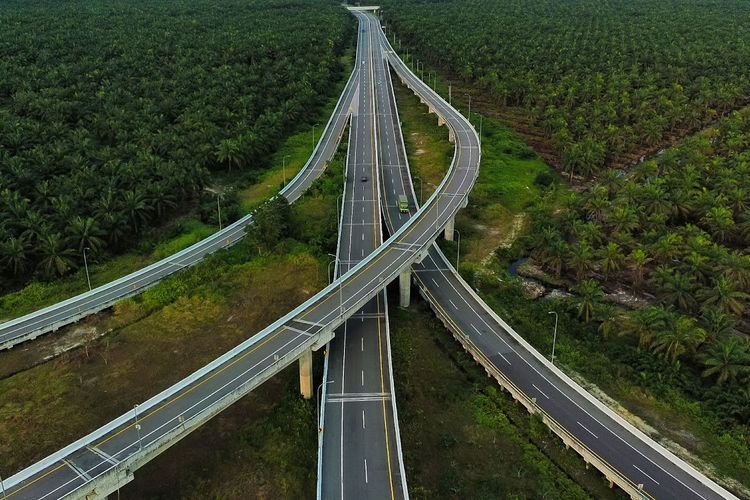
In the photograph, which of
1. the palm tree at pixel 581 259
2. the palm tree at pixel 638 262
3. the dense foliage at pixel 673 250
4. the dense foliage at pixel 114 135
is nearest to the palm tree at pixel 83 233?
the dense foliage at pixel 114 135

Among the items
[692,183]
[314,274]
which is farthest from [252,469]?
Result: [692,183]

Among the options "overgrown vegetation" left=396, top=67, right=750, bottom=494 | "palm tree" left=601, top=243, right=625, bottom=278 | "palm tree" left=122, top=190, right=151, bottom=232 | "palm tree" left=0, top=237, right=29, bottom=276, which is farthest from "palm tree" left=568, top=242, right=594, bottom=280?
"palm tree" left=0, top=237, right=29, bottom=276

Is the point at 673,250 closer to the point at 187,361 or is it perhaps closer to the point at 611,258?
the point at 611,258

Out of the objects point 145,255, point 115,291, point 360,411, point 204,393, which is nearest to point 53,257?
point 115,291

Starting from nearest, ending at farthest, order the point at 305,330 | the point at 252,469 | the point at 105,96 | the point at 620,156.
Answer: the point at 252,469
the point at 305,330
the point at 620,156
the point at 105,96

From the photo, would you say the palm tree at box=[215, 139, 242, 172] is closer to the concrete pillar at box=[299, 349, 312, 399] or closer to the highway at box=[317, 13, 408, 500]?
the highway at box=[317, 13, 408, 500]

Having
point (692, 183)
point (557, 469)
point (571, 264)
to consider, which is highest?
point (692, 183)

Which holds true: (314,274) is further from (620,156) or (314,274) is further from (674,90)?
(674,90)
